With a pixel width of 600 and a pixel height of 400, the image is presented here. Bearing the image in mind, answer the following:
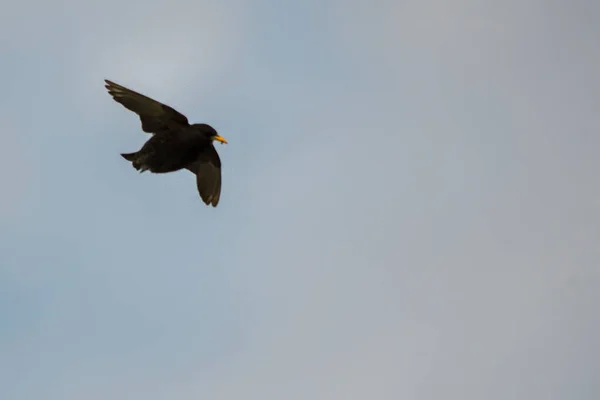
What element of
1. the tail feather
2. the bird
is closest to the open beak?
the bird

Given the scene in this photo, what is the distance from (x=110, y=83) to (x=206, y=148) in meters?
4.42

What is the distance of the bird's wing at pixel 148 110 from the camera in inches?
1529

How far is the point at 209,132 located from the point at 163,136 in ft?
5.65

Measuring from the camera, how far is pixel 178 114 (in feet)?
129

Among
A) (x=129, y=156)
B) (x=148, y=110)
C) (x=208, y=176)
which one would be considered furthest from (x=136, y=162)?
(x=208, y=176)

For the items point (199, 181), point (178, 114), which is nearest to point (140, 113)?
point (178, 114)

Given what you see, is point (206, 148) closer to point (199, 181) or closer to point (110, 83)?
point (199, 181)

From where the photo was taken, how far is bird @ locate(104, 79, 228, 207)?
38969 millimetres

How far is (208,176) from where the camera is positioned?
42406 millimetres

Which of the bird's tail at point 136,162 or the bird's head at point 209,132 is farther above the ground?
the bird's head at point 209,132

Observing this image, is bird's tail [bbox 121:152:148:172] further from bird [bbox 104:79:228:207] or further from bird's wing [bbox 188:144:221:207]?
bird's wing [bbox 188:144:221:207]

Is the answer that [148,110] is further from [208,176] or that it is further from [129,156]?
[208,176]

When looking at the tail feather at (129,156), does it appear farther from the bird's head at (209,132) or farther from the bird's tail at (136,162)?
the bird's head at (209,132)

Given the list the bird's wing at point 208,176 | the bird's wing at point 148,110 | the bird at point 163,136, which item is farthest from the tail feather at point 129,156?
the bird's wing at point 208,176
